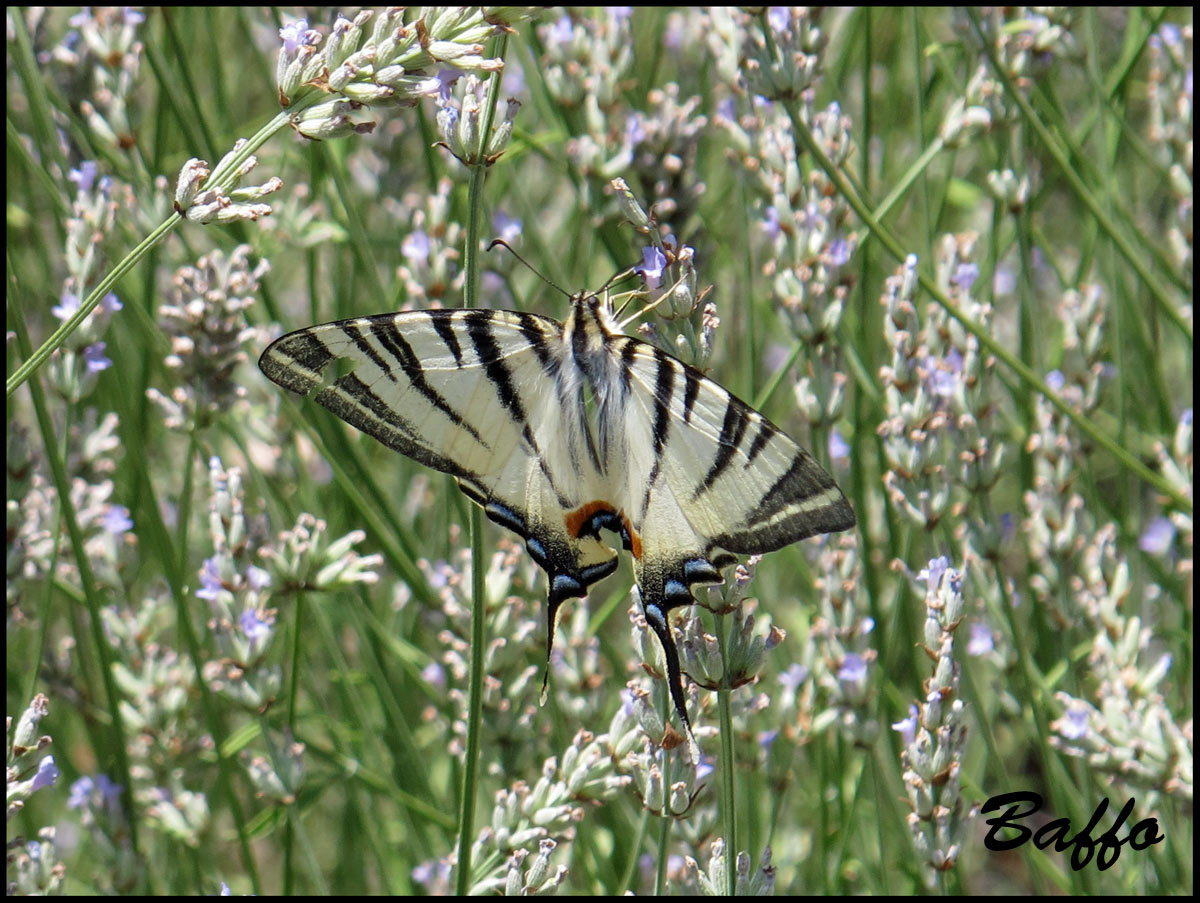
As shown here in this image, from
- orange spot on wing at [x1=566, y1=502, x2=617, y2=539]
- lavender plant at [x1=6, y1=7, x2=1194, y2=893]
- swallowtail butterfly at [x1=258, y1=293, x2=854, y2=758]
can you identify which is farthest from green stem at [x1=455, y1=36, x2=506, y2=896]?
orange spot on wing at [x1=566, y1=502, x2=617, y2=539]

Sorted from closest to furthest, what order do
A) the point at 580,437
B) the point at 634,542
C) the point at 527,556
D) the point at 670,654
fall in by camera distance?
1. the point at 670,654
2. the point at 634,542
3. the point at 580,437
4. the point at 527,556

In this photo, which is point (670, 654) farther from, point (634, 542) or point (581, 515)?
point (581, 515)

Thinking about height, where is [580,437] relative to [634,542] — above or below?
above

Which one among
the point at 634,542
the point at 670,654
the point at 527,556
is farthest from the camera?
the point at 527,556

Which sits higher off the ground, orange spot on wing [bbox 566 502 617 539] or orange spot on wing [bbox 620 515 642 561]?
orange spot on wing [bbox 566 502 617 539]

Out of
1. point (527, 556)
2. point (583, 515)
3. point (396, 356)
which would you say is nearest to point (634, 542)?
point (583, 515)

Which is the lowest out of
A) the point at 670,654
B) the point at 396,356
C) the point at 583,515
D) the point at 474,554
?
the point at 670,654

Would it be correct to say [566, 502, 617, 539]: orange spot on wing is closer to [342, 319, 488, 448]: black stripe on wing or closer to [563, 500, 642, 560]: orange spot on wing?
[563, 500, 642, 560]: orange spot on wing
